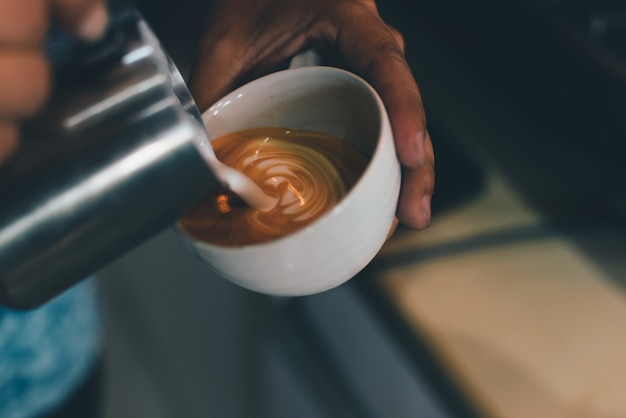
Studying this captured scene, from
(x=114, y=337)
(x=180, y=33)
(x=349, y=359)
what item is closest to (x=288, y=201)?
(x=349, y=359)

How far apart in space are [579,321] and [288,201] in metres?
0.42

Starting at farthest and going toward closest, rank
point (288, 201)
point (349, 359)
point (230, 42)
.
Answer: point (349, 359)
point (230, 42)
point (288, 201)

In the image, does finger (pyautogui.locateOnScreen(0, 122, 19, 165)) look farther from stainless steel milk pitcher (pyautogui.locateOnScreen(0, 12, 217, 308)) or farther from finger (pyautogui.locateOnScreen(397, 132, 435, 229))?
finger (pyautogui.locateOnScreen(397, 132, 435, 229))

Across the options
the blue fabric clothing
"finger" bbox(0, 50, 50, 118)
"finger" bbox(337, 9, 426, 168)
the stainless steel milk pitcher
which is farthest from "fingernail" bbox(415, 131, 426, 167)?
the blue fabric clothing

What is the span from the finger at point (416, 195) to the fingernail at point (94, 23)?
27 cm

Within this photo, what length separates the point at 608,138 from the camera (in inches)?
29.9

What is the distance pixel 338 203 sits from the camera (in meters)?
0.45

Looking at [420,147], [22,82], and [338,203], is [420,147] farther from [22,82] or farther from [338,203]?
[22,82]

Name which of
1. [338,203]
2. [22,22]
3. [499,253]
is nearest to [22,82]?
[22,22]

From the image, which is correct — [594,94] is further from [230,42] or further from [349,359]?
[349,359]

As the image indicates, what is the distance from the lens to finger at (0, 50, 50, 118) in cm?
34

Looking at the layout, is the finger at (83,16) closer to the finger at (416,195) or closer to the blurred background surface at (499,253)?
the finger at (416,195)

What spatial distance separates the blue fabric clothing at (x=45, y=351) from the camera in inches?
35.7

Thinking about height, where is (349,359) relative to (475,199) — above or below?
below
